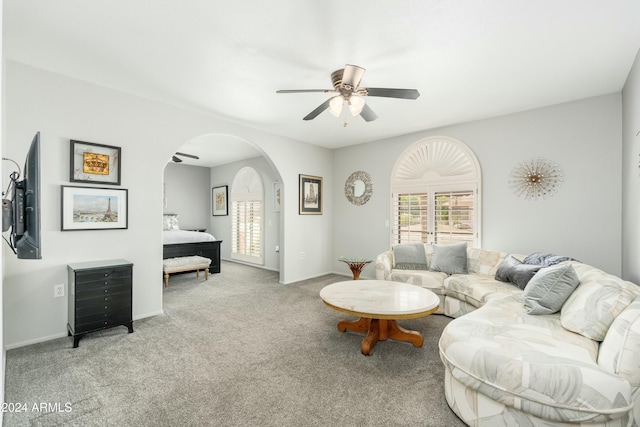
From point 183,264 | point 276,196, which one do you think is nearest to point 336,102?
point 276,196

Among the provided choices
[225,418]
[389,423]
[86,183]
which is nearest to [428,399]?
[389,423]

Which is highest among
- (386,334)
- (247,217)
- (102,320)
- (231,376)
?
(247,217)

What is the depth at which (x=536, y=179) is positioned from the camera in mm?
3947

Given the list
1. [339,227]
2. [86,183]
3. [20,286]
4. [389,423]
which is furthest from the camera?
[339,227]

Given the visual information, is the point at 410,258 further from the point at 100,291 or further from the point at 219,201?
the point at 219,201

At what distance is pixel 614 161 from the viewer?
3.44 meters

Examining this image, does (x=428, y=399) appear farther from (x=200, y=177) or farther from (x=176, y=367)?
(x=200, y=177)

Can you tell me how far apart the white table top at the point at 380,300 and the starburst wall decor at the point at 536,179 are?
2.20 m

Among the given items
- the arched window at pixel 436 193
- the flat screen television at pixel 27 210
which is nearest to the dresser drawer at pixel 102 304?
the flat screen television at pixel 27 210

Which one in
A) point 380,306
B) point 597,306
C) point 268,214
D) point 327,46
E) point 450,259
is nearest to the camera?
point 597,306

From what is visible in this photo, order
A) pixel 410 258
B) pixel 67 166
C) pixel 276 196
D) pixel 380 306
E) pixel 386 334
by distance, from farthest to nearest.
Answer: pixel 276 196 → pixel 410 258 → pixel 67 166 → pixel 386 334 → pixel 380 306

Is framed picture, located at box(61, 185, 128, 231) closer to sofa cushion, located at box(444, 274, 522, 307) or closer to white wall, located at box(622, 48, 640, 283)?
sofa cushion, located at box(444, 274, 522, 307)

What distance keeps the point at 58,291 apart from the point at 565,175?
5.89m

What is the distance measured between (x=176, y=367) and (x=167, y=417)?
25.5 inches
